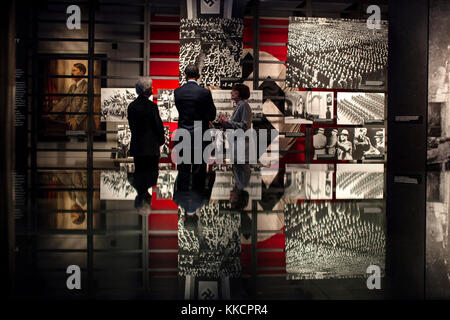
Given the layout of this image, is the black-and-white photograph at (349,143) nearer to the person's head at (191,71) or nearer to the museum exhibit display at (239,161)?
the museum exhibit display at (239,161)

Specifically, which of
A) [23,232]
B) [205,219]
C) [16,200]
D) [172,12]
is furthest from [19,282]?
[172,12]

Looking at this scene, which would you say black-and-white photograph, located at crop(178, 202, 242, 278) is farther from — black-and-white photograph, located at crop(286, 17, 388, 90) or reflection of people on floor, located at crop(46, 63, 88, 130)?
reflection of people on floor, located at crop(46, 63, 88, 130)

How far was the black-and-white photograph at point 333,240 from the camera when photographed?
4.97 ft

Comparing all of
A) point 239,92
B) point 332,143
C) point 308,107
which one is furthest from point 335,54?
point 239,92

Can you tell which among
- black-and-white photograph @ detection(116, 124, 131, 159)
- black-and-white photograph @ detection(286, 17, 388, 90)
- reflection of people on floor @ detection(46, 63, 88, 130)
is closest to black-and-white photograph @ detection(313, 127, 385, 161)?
black-and-white photograph @ detection(286, 17, 388, 90)

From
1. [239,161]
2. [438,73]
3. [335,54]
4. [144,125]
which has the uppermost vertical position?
[335,54]

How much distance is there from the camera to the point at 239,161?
8.34m

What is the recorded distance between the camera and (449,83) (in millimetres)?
6387

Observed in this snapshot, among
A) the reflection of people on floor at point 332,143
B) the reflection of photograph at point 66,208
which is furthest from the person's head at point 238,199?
the reflection of people on floor at point 332,143

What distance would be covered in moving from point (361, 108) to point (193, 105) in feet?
13.8

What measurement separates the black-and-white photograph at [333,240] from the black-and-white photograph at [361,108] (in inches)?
234

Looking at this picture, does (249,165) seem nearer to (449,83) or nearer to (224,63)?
(224,63)

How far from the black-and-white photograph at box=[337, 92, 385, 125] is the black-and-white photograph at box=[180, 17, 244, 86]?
1985 mm

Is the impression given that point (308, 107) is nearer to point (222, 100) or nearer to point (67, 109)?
point (222, 100)
